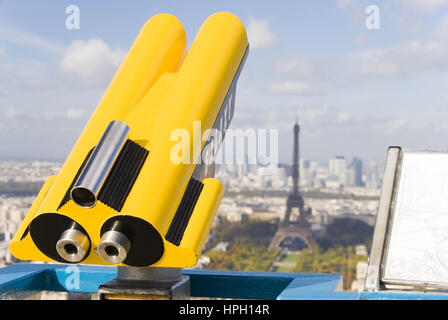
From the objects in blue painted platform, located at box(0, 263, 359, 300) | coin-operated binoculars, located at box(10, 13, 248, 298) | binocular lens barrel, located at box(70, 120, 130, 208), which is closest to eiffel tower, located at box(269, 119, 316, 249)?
blue painted platform, located at box(0, 263, 359, 300)

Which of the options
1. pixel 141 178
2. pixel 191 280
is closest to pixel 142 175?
pixel 141 178

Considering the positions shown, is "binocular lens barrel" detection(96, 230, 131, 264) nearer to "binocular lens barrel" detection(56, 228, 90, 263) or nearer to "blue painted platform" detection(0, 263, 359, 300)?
"binocular lens barrel" detection(56, 228, 90, 263)

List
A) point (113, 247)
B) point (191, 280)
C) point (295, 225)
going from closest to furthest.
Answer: point (113, 247), point (191, 280), point (295, 225)

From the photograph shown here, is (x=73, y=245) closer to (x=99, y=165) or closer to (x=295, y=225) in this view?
(x=99, y=165)

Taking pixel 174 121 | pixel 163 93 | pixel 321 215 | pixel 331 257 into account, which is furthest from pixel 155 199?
pixel 321 215
